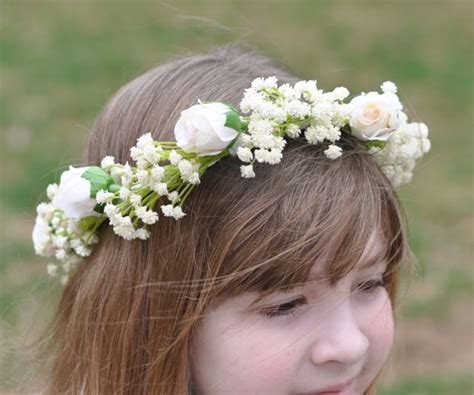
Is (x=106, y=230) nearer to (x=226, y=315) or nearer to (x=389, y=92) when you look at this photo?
(x=226, y=315)

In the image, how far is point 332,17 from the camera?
986cm

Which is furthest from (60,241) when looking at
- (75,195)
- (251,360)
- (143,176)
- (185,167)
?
(251,360)

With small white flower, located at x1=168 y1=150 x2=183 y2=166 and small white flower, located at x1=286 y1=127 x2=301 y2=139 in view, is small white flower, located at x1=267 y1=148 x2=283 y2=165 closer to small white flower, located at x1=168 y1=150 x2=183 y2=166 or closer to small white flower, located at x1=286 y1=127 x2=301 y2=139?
small white flower, located at x1=286 y1=127 x2=301 y2=139

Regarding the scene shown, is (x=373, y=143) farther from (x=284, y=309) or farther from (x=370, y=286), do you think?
(x=284, y=309)

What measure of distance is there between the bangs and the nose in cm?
9

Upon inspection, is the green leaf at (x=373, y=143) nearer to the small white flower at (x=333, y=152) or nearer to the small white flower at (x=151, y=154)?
the small white flower at (x=333, y=152)

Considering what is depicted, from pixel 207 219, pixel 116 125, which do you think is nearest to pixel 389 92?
pixel 207 219

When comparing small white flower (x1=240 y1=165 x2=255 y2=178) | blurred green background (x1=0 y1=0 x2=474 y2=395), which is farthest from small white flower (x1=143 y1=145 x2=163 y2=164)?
blurred green background (x1=0 y1=0 x2=474 y2=395)

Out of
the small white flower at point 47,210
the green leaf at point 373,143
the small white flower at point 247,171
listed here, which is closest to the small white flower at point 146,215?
the small white flower at point 247,171

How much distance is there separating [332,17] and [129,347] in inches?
305

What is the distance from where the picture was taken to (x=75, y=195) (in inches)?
97.3

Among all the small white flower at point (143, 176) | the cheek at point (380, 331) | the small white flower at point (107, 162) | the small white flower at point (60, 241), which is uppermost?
the small white flower at point (143, 176)

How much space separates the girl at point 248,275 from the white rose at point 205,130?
0.02 m

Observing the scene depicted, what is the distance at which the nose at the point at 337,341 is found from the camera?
7.64 ft
